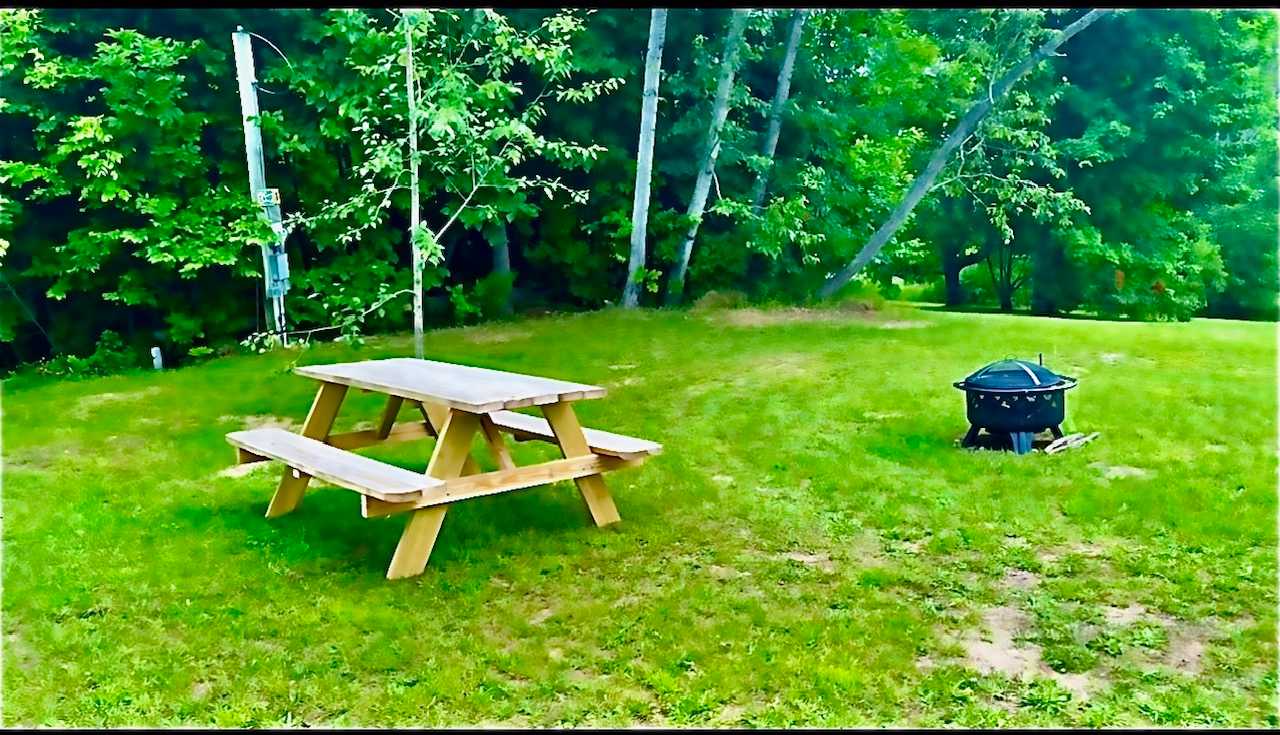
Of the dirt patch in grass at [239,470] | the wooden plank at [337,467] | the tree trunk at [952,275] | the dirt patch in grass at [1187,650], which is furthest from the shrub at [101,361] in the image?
the tree trunk at [952,275]

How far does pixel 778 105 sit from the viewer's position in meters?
11.6

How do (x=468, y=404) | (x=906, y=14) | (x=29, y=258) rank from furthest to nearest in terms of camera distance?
(x=906, y=14)
(x=29, y=258)
(x=468, y=404)

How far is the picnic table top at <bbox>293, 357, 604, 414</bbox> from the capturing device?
3.48 metres

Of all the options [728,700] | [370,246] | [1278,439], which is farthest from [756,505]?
[370,246]

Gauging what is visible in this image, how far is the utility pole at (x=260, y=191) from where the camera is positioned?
8.67 meters

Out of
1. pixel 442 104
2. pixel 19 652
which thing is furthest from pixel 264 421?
pixel 19 652

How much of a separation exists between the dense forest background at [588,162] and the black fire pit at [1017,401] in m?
3.25

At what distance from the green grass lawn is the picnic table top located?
58 centimetres

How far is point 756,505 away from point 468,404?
58.9 inches

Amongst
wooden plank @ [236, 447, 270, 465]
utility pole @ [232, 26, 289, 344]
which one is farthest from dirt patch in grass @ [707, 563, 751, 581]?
utility pole @ [232, 26, 289, 344]

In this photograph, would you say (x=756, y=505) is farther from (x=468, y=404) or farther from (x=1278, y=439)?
(x=1278, y=439)

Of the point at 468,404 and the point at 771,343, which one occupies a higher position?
the point at 468,404

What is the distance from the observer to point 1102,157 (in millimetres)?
13398

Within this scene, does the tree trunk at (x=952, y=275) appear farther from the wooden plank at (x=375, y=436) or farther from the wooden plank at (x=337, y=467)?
the wooden plank at (x=337, y=467)
